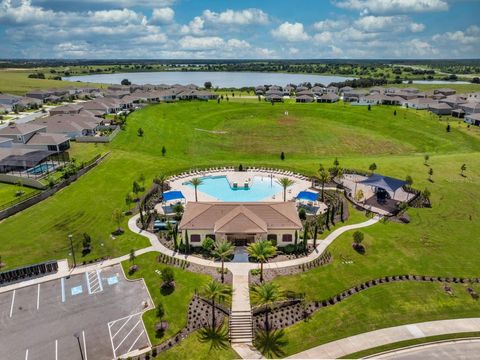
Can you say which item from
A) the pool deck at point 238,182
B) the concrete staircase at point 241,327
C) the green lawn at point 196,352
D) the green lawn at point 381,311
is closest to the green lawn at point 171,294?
the green lawn at point 196,352

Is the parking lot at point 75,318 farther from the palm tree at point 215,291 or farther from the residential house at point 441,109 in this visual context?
the residential house at point 441,109

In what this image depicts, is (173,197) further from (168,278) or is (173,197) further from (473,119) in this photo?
(473,119)

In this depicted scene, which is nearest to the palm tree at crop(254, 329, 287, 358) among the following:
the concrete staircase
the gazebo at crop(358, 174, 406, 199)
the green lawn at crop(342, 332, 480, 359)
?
the concrete staircase

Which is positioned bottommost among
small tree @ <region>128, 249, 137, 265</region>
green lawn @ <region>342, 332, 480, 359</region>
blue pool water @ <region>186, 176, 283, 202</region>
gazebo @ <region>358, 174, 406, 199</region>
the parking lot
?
green lawn @ <region>342, 332, 480, 359</region>

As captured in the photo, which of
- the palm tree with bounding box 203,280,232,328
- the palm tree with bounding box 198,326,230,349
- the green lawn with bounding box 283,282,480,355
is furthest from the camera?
the green lawn with bounding box 283,282,480,355

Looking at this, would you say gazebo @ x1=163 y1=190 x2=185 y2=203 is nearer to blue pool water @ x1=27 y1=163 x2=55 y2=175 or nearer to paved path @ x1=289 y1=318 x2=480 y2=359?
blue pool water @ x1=27 y1=163 x2=55 y2=175

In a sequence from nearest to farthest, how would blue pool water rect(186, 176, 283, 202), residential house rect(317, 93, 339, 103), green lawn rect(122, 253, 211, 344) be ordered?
green lawn rect(122, 253, 211, 344)
blue pool water rect(186, 176, 283, 202)
residential house rect(317, 93, 339, 103)
